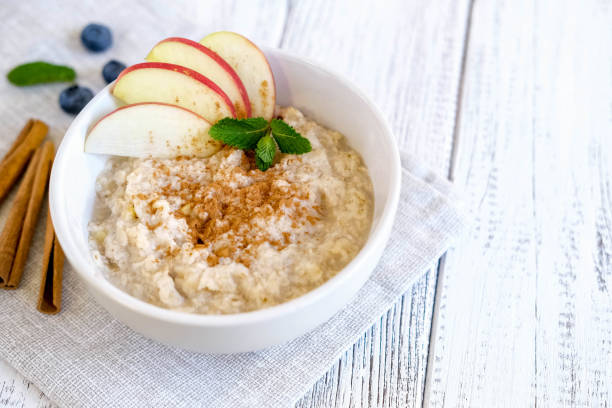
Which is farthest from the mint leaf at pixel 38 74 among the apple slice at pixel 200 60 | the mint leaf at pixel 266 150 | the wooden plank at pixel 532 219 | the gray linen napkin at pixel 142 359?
the wooden plank at pixel 532 219

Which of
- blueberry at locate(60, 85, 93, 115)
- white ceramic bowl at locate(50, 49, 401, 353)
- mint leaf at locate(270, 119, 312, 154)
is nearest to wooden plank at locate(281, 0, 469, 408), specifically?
white ceramic bowl at locate(50, 49, 401, 353)

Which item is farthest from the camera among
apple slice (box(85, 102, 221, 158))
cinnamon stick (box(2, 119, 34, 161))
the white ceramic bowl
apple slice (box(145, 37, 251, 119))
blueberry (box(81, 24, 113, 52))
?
blueberry (box(81, 24, 113, 52))

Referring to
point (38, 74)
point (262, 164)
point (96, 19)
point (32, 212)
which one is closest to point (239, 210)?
point (262, 164)

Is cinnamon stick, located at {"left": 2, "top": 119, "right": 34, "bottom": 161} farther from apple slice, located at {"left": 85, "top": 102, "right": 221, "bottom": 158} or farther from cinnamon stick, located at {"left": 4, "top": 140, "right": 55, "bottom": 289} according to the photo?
apple slice, located at {"left": 85, "top": 102, "right": 221, "bottom": 158}

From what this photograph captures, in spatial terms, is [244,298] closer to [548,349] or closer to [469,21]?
[548,349]

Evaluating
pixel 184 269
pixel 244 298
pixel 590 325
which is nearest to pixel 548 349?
pixel 590 325

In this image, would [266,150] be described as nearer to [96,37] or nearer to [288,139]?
[288,139]
